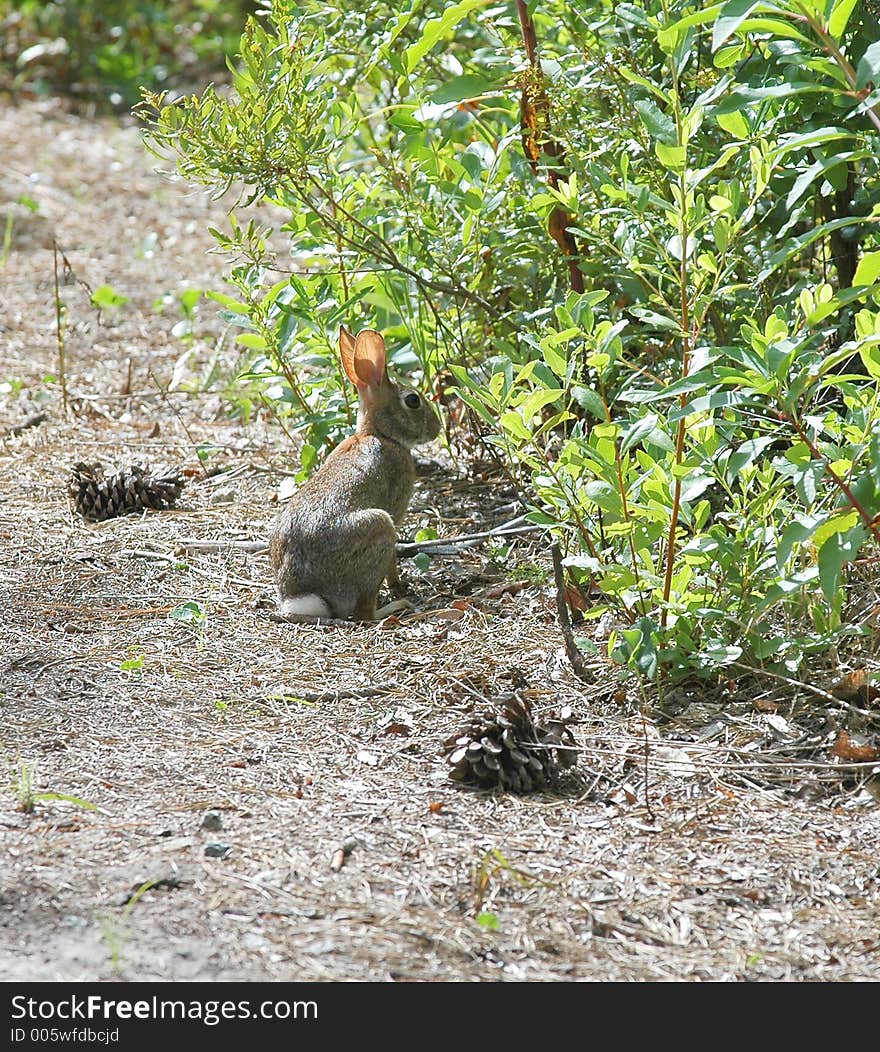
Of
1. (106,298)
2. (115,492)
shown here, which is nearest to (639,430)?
(115,492)

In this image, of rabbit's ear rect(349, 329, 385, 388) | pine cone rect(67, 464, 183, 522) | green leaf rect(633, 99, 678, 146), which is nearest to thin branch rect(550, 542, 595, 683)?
green leaf rect(633, 99, 678, 146)

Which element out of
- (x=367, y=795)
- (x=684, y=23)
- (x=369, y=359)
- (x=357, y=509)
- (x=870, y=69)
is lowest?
(x=367, y=795)

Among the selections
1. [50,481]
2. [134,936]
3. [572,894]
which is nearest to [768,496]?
[572,894]

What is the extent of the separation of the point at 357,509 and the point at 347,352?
69cm

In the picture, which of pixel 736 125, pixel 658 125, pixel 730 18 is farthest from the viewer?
pixel 736 125

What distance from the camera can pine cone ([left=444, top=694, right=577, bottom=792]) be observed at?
3.41 m

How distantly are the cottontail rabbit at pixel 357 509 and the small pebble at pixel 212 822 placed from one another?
4.46ft

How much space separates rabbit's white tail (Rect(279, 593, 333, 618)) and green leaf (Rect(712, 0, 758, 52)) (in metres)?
2.34

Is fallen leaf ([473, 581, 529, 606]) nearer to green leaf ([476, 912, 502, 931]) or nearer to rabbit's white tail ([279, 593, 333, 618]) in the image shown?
rabbit's white tail ([279, 593, 333, 618])

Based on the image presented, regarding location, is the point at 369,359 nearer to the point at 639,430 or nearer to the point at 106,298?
the point at 639,430

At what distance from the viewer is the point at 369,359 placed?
509 centimetres

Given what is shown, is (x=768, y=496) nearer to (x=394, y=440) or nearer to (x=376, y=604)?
(x=376, y=604)

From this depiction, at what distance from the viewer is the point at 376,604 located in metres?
4.71

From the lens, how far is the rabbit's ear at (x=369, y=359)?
5.03 metres
